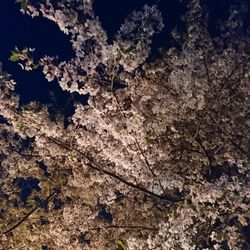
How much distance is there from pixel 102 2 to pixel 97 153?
651 cm

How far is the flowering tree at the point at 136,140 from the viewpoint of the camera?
767 centimetres

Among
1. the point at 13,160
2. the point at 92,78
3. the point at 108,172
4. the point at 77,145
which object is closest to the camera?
the point at 92,78

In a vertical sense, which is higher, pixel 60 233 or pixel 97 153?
pixel 97 153

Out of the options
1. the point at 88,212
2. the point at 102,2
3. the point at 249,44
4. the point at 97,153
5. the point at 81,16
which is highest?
the point at 102,2

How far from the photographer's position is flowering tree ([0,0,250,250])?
25.2 ft

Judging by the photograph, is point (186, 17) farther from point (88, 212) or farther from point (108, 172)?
point (88, 212)

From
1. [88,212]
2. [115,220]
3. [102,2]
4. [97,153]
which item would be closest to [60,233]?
[88,212]

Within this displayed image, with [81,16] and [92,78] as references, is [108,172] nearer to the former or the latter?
[92,78]

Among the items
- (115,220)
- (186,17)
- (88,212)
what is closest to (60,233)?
(88,212)

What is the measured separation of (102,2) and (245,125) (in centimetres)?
742

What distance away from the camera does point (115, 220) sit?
10305 millimetres

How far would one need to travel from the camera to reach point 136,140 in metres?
8.67

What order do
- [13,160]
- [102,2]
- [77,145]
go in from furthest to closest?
[102,2] < [13,160] < [77,145]

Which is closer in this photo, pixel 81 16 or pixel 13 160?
pixel 81 16
